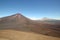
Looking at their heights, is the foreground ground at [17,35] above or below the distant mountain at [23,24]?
below

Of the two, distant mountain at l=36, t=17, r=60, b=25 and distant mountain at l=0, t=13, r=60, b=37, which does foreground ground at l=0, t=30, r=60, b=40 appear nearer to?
distant mountain at l=0, t=13, r=60, b=37

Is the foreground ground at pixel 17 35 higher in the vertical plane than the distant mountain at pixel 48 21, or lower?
lower

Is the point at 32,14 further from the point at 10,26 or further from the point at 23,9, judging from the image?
the point at 10,26

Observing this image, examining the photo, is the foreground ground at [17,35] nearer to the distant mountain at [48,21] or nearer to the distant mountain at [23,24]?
the distant mountain at [23,24]

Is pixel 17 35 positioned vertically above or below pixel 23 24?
below

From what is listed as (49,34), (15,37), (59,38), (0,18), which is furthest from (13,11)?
(59,38)

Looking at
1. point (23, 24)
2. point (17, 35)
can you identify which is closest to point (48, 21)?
point (23, 24)

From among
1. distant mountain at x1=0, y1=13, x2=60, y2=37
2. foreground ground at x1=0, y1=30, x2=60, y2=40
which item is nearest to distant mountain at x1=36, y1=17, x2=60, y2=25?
distant mountain at x1=0, y1=13, x2=60, y2=37

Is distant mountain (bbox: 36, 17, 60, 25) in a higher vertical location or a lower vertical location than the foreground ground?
higher

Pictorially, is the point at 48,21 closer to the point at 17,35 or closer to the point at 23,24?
the point at 23,24

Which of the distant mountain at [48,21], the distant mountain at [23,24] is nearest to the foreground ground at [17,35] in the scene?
the distant mountain at [23,24]

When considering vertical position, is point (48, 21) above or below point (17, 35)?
above
